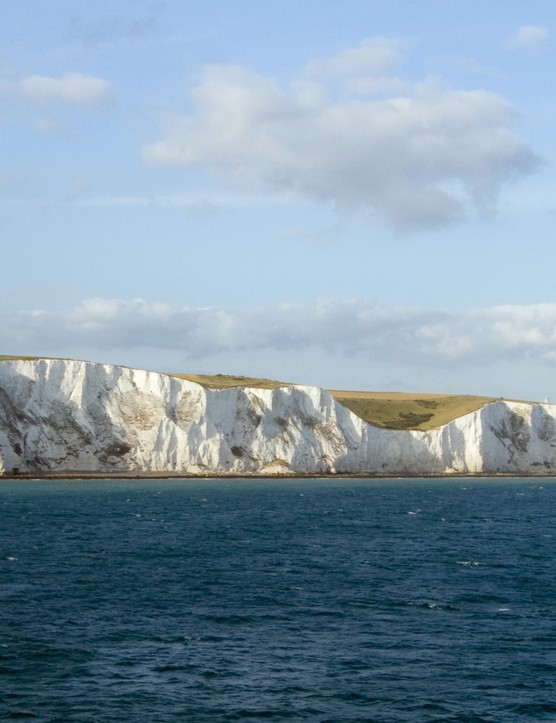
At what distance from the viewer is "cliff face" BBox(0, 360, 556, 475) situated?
4815 inches

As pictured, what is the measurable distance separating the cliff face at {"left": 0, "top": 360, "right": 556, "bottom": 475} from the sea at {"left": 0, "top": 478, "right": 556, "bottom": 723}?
154 ft

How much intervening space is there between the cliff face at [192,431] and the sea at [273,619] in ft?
154

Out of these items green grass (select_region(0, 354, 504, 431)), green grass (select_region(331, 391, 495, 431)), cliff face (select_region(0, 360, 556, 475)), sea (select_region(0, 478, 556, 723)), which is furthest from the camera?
green grass (select_region(331, 391, 495, 431))

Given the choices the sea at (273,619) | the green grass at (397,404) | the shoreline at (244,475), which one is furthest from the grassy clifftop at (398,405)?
the sea at (273,619)

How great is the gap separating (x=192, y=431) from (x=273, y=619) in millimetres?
92762

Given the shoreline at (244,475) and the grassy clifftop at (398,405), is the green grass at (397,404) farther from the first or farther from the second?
the shoreline at (244,475)

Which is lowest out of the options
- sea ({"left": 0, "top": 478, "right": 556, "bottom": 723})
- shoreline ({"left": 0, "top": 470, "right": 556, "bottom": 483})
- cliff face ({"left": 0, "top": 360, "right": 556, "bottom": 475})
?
sea ({"left": 0, "top": 478, "right": 556, "bottom": 723})

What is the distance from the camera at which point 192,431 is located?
130 metres

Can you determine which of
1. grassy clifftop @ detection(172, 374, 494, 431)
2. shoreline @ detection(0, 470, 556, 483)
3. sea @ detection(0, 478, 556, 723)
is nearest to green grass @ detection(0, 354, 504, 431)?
grassy clifftop @ detection(172, 374, 494, 431)

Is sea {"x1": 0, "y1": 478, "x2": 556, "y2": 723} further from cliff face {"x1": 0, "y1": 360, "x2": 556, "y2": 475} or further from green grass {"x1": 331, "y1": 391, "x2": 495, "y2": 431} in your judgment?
green grass {"x1": 331, "y1": 391, "x2": 495, "y2": 431}

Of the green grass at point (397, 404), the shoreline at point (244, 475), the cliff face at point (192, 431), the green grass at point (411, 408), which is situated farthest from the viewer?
the green grass at point (411, 408)

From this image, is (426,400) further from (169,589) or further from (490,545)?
(169,589)

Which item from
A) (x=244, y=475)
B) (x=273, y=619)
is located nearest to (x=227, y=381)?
(x=244, y=475)

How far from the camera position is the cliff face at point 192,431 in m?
122
